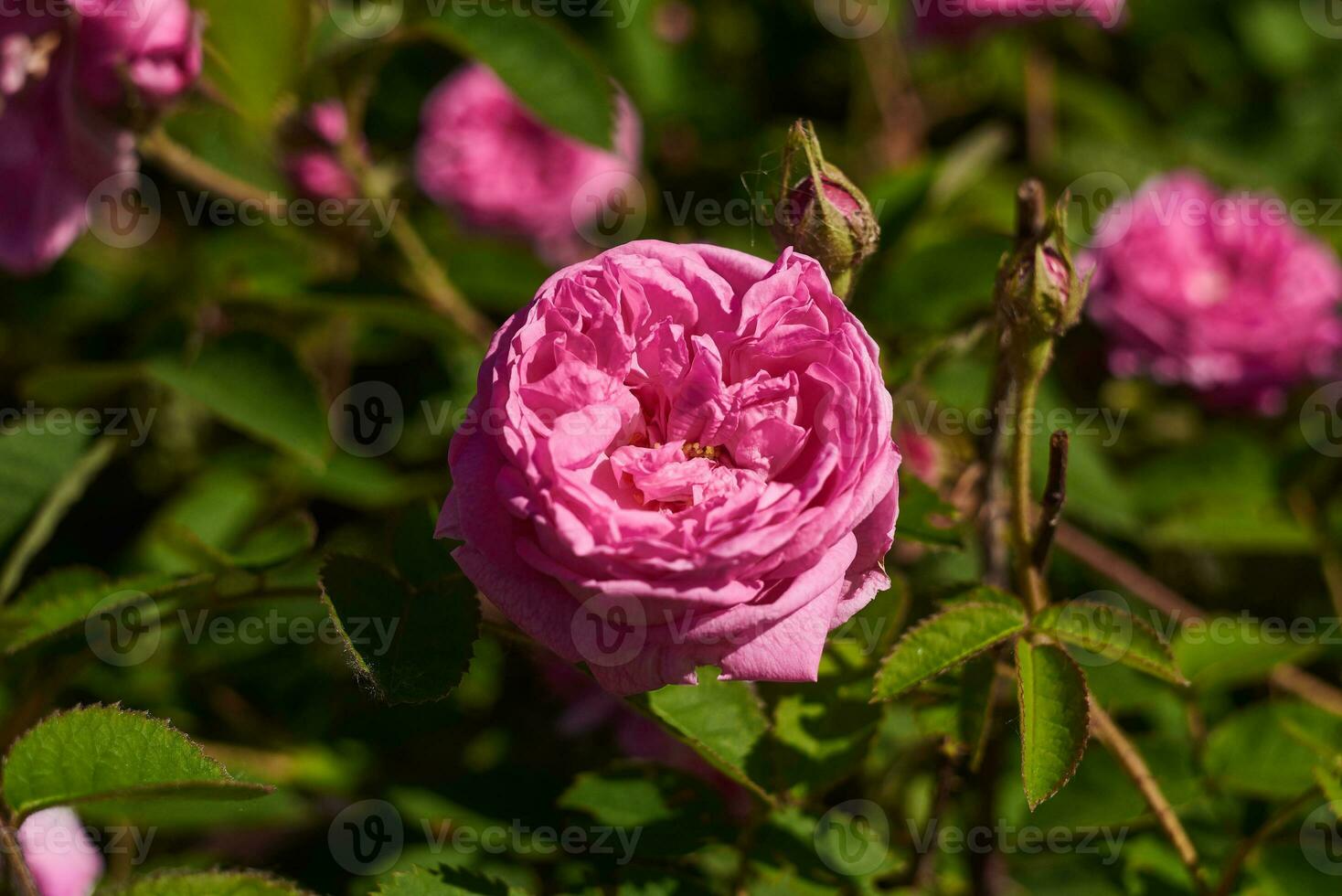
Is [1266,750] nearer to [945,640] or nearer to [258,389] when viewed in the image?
[945,640]

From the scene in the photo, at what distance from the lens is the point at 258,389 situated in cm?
171

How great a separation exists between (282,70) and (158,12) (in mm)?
583

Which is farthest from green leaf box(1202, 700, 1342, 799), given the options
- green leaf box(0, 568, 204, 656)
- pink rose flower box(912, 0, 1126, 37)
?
pink rose flower box(912, 0, 1126, 37)

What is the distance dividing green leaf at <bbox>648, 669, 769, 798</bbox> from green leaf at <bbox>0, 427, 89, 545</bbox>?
1.04 metres

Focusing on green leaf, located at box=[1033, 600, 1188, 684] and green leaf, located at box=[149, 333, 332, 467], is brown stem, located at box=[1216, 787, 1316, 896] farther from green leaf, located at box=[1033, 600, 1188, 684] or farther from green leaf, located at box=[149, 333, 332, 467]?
green leaf, located at box=[149, 333, 332, 467]

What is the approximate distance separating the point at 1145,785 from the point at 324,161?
1.80 metres

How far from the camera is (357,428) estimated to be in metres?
2.13

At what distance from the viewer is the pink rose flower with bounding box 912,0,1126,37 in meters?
2.14

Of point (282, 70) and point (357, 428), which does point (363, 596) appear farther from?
point (357, 428)

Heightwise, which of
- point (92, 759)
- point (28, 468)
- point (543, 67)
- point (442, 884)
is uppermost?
point (543, 67)

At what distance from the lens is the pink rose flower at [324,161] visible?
1.83 m

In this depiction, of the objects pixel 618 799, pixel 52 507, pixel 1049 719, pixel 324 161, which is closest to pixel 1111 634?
pixel 1049 719

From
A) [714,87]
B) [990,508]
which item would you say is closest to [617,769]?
[990,508]

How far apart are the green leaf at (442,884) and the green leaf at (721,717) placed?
0.23m
